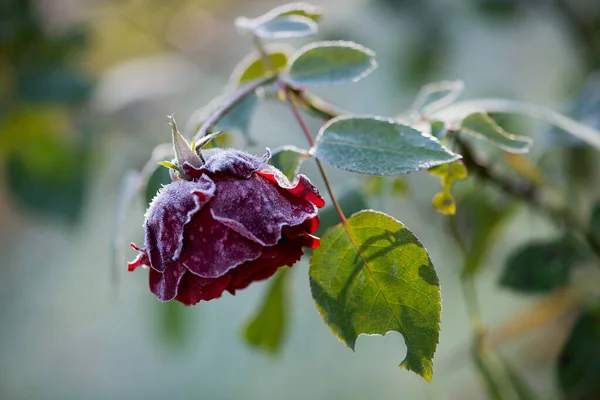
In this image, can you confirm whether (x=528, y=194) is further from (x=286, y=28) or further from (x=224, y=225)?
(x=224, y=225)

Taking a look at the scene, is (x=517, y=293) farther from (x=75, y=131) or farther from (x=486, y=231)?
(x=75, y=131)

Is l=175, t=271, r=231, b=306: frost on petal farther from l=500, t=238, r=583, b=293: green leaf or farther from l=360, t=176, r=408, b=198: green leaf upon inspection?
l=500, t=238, r=583, b=293: green leaf

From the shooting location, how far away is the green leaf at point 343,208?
0.51 m

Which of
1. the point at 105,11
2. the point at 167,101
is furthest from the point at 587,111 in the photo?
the point at 105,11

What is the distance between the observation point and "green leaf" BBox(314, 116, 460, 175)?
388 mm

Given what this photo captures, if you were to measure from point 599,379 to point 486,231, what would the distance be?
0.22 metres

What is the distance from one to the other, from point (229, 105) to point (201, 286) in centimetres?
16

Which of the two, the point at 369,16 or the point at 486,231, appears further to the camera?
the point at 369,16

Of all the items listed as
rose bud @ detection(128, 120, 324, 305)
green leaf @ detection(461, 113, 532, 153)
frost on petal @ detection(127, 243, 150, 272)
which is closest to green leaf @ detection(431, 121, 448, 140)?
green leaf @ detection(461, 113, 532, 153)

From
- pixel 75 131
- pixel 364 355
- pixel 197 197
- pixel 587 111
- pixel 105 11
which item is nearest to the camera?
pixel 197 197

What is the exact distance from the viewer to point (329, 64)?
527 mm

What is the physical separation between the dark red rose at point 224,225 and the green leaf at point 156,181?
15 cm

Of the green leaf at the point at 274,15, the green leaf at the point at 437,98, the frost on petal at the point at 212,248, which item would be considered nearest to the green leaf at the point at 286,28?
the green leaf at the point at 274,15

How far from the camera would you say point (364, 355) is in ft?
6.84
